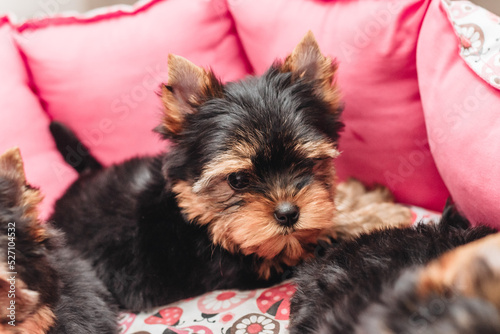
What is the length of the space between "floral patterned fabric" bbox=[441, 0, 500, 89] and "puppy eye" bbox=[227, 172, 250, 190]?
1050mm

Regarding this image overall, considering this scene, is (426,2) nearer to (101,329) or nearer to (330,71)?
(330,71)

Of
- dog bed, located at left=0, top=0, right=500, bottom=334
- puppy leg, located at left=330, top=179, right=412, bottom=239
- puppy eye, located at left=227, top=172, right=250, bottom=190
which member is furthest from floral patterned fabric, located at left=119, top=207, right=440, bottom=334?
puppy eye, located at left=227, top=172, right=250, bottom=190

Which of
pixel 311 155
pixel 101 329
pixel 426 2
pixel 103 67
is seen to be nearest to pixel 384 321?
pixel 311 155

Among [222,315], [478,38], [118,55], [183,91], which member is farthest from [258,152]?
[118,55]

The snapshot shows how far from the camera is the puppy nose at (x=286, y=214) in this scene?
5.74 ft

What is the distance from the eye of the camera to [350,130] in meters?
2.34

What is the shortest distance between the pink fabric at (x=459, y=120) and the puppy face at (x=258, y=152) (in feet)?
1.49

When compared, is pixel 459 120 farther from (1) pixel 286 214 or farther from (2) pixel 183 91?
(2) pixel 183 91

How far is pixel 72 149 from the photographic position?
8.57 feet

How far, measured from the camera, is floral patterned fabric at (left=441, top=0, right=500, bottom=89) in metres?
1.69

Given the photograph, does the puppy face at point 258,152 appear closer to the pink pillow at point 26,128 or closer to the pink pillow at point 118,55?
the pink pillow at point 118,55

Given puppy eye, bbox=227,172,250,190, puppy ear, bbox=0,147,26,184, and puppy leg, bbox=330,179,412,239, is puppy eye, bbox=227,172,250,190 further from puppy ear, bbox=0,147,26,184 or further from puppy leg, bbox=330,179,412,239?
puppy ear, bbox=0,147,26,184

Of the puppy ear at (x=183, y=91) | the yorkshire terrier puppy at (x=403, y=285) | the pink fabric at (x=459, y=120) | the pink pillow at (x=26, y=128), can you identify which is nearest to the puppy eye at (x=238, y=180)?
the puppy ear at (x=183, y=91)

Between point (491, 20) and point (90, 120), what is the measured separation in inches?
85.9
